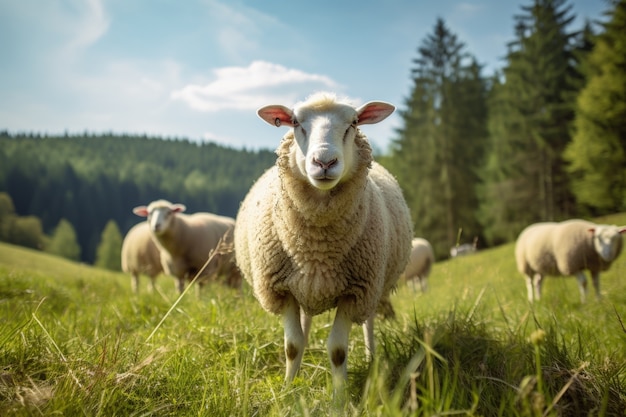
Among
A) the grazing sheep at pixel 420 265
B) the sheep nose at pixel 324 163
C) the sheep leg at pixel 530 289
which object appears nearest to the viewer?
the sheep nose at pixel 324 163

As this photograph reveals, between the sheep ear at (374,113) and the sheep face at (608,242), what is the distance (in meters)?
7.07

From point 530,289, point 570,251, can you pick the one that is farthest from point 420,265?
point 570,251

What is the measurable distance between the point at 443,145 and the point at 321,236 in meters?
25.9

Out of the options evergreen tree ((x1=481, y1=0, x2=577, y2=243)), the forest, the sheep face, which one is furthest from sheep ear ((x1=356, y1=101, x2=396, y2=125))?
evergreen tree ((x1=481, y1=0, x2=577, y2=243))

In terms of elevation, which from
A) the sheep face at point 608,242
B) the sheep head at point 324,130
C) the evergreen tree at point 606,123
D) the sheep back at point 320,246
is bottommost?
the sheep face at point 608,242

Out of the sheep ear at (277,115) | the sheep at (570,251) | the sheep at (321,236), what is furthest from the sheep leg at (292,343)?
the sheep at (570,251)

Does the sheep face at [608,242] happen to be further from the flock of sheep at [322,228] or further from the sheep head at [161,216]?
the sheep head at [161,216]

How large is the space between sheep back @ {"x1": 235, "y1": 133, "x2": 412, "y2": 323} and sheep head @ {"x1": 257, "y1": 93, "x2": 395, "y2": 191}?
13 centimetres

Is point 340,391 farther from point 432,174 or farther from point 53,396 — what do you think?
point 432,174

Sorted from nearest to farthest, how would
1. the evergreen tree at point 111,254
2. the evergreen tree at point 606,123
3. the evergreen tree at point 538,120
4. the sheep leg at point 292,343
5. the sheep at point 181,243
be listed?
the sheep leg at point 292,343 < the sheep at point 181,243 < the evergreen tree at point 606,123 < the evergreen tree at point 538,120 < the evergreen tree at point 111,254

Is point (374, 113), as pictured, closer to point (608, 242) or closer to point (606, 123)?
point (608, 242)

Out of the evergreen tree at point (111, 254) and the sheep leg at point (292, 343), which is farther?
the evergreen tree at point (111, 254)

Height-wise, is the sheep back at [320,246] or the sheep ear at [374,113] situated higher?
the sheep ear at [374,113]

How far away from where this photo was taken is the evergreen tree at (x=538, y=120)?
2295 cm
